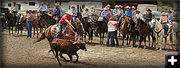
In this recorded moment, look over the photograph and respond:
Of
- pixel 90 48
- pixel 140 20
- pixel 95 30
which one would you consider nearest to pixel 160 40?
pixel 140 20

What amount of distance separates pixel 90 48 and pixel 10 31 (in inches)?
114

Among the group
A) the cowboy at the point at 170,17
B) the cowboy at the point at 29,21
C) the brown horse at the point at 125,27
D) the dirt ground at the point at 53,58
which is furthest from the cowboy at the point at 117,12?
the cowboy at the point at 29,21

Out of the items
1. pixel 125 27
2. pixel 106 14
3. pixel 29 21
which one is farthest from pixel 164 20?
pixel 29 21

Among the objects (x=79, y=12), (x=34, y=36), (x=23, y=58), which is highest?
(x=79, y=12)

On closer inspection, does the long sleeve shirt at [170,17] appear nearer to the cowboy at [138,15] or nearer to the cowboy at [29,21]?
Result: the cowboy at [138,15]

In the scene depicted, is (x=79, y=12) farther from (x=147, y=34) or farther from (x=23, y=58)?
(x=147, y=34)

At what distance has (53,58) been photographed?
8.61m

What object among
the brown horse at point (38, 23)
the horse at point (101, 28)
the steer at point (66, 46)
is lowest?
the steer at point (66, 46)

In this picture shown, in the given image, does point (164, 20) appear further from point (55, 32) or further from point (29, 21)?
point (29, 21)

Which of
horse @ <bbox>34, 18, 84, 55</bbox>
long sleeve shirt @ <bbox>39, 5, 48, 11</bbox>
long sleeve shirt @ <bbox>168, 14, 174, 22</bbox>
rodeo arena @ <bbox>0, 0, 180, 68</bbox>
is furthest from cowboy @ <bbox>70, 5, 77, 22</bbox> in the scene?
long sleeve shirt @ <bbox>168, 14, 174, 22</bbox>

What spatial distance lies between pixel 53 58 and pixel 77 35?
103cm

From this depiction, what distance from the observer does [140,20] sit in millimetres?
10750

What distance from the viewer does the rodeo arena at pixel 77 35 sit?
8.48 meters

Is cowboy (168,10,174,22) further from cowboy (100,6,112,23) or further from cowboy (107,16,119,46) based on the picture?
cowboy (100,6,112,23)
